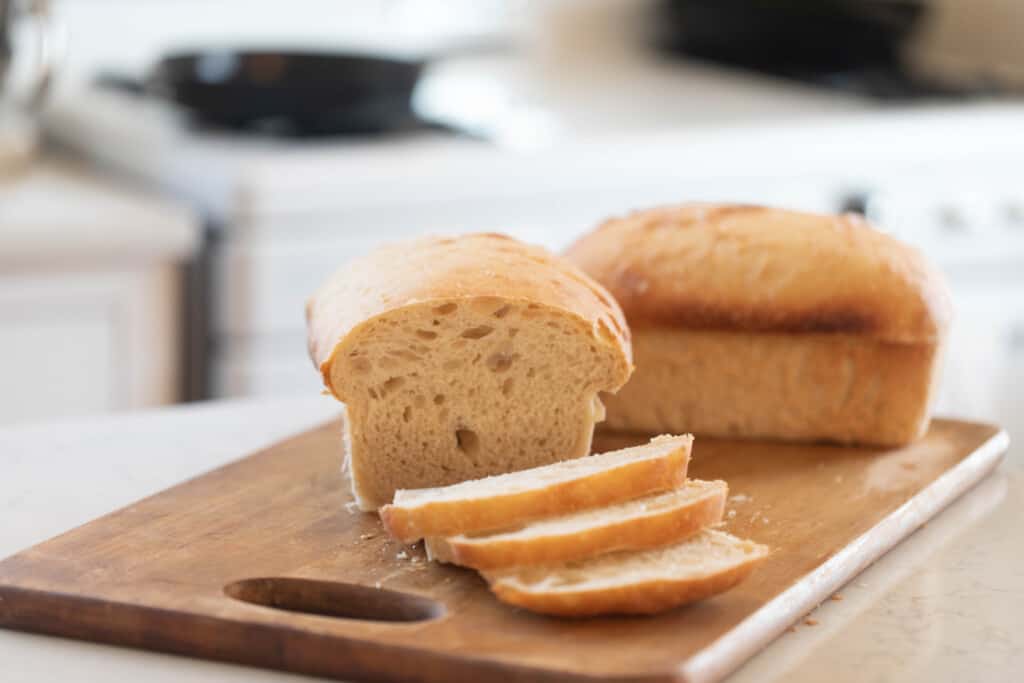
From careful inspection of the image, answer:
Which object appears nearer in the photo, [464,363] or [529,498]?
[529,498]

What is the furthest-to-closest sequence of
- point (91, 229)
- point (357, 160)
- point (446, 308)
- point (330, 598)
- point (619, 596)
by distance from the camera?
1. point (357, 160)
2. point (91, 229)
3. point (446, 308)
4. point (330, 598)
5. point (619, 596)

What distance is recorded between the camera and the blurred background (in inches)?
93.9

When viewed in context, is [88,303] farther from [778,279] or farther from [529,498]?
[529,498]

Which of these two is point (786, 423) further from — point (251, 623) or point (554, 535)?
point (251, 623)

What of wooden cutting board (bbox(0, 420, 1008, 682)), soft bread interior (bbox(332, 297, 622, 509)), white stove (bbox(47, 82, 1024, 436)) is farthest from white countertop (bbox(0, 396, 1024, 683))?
white stove (bbox(47, 82, 1024, 436))

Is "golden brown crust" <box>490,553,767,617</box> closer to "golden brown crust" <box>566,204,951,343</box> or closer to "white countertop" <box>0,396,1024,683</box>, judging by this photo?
"white countertop" <box>0,396,1024,683</box>

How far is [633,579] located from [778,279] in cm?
52

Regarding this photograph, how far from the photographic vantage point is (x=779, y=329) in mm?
1362

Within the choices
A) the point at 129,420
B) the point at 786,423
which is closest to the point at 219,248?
the point at 129,420

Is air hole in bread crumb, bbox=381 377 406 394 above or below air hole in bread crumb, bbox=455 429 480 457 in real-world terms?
above

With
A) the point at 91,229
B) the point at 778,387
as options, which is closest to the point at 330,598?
the point at 778,387

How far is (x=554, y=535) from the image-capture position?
0.93 metres

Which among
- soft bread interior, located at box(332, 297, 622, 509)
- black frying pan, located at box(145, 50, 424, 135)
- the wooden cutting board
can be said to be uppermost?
black frying pan, located at box(145, 50, 424, 135)

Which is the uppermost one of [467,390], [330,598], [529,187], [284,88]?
[284,88]
